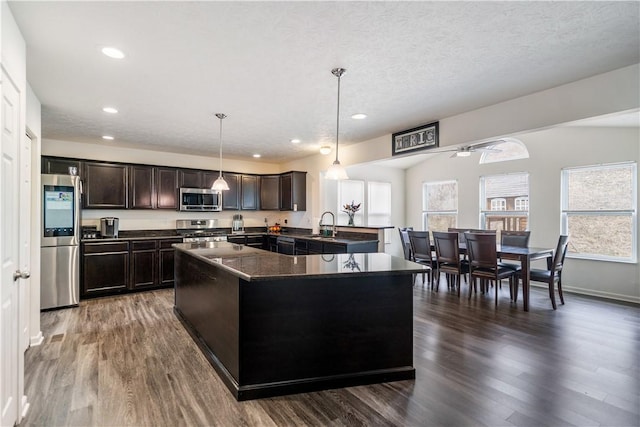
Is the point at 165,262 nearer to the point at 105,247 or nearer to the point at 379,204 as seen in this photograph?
the point at 105,247

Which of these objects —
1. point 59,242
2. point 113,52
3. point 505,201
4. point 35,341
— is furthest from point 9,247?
point 505,201

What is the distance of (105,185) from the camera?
5.47m

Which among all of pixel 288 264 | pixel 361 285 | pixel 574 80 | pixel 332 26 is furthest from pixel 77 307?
pixel 574 80

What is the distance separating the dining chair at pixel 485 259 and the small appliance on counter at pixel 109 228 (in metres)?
5.68

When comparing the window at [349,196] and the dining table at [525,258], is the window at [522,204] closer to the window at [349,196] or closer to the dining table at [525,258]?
the dining table at [525,258]

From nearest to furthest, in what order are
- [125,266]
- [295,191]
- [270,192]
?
[125,266] < [295,191] < [270,192]

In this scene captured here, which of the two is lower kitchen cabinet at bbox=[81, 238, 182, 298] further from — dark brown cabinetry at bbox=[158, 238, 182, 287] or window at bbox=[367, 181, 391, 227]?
window at bbox=[367, 181, 391, 227]

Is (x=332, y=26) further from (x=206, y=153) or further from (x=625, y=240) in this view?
(x=625, y=240)

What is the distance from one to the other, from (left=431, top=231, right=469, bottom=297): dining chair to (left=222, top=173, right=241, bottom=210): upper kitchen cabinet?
4.03 m

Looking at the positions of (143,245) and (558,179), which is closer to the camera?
(143,245)

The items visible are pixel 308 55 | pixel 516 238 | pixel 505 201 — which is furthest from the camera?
pixel 505 201

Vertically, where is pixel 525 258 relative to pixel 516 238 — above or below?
below

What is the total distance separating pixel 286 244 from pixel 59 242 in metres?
3.46

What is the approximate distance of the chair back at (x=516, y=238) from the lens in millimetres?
5344
